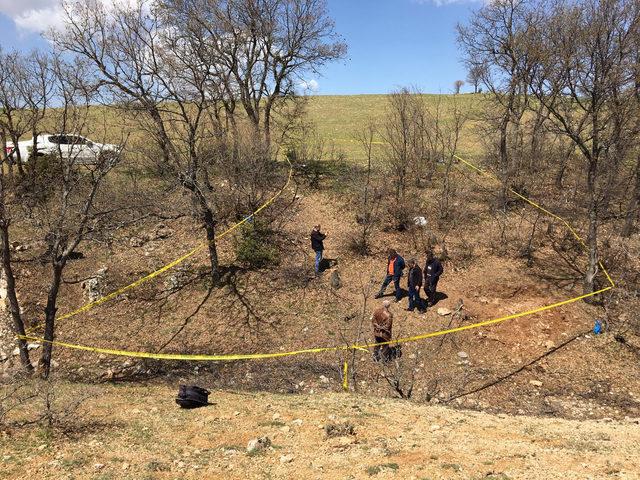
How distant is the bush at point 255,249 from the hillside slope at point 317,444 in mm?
6716

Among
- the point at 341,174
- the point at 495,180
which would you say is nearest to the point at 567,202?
the point at 495,180

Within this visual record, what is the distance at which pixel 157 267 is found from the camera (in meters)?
14.4

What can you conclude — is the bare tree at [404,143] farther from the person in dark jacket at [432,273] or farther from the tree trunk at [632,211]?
the tree trunk at [632,211]

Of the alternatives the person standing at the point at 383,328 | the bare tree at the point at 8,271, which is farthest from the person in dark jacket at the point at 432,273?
the bare tree at the point at 8,271

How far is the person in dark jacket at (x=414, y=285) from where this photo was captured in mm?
11094

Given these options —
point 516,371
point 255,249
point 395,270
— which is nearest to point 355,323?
point 395,270

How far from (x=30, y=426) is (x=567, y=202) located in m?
17.4

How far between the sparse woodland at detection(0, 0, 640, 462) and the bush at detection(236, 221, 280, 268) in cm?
7

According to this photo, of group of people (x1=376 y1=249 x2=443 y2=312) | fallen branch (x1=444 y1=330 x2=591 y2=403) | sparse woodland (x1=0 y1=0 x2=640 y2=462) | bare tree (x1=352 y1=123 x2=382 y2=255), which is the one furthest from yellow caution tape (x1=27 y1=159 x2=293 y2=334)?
fallen branch (x1=444 y1=330 x2=591 y2=403)

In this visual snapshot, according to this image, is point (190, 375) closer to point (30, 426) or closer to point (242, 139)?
point (30, 426)

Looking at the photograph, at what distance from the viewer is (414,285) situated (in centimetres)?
1126

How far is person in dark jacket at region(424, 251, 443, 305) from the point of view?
11344mm

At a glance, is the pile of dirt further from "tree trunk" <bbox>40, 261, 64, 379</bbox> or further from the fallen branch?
"tree trunk" <bbox>40, 261, 64, 379</bbox>

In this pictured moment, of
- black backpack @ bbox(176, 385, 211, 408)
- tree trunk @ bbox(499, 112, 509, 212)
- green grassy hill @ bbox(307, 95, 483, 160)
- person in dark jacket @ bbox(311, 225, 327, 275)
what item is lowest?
black backpack @ bbox(176, 385, 211, 408)
